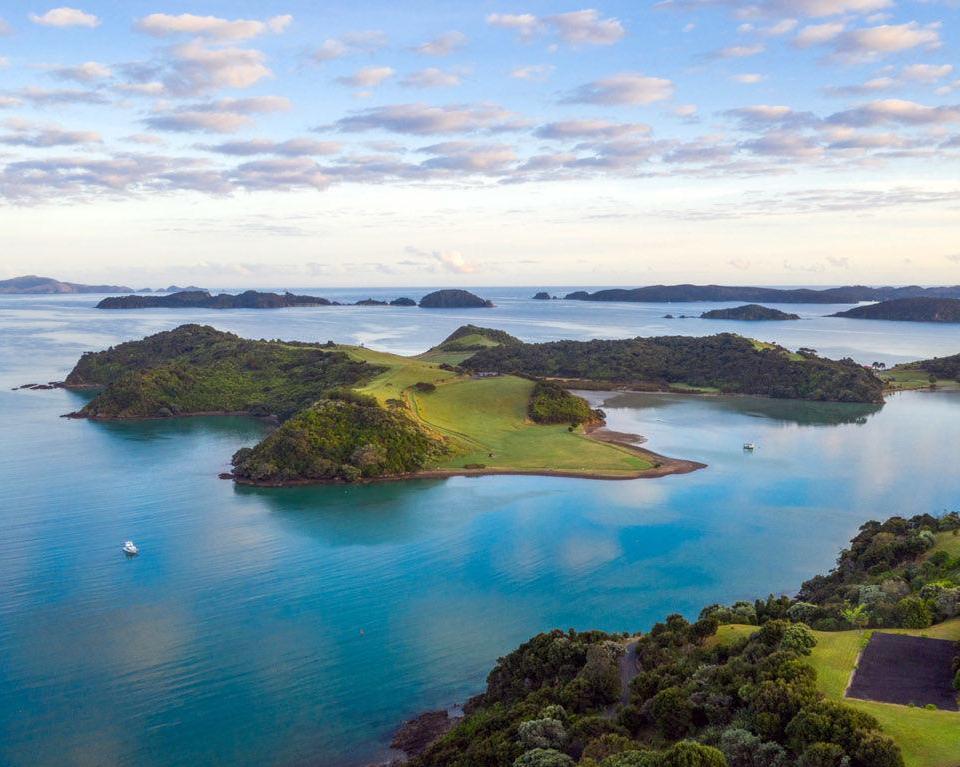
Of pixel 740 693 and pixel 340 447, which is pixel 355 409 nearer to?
pixel 340 447

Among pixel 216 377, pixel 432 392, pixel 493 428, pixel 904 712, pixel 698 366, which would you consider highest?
pixel 216 377

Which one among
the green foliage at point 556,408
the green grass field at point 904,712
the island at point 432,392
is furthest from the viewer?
the green foliage at point 556,408

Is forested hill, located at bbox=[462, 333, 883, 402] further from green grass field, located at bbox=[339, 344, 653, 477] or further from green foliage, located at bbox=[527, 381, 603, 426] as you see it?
green foliage, located at bbox=[527, 381, 603, 426]

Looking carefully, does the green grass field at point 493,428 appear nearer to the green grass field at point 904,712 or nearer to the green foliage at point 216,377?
the green foliage at point 216,377

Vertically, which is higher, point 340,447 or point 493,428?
point 340,447

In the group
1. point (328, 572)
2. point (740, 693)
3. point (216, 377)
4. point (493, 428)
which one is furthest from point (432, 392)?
point (740, 693)

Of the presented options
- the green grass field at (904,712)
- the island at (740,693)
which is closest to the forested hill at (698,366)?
the island at (740,693)

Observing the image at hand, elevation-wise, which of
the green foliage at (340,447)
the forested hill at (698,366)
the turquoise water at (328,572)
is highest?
the forested hill at (698,366)

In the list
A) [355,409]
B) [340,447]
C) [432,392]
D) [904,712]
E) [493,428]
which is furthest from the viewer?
[432,392]
